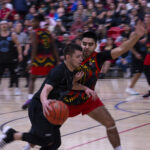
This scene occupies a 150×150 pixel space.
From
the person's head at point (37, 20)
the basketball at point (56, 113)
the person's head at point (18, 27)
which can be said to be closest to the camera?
the basketball at point (56, 113)

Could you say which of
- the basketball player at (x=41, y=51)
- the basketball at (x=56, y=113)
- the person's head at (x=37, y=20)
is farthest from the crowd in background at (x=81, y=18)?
the basketball at (x=56, y=113)

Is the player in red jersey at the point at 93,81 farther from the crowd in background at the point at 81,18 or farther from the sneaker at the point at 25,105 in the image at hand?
the crowd in background at the point at 81,18

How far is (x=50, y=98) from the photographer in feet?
13.9

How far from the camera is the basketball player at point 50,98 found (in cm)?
407

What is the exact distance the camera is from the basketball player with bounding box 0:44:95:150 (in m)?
4.07

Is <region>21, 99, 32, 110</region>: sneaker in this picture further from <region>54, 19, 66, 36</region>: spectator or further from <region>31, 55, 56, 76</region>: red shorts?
<region>54, 19, 66, 36</region>: spectator

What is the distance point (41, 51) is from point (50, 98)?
4.05 m

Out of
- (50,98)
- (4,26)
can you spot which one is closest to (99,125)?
(50,98)

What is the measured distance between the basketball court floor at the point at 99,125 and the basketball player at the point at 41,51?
3.25ft

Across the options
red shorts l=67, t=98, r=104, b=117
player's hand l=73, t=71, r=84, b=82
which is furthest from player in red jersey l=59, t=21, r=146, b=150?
player's hand l=73, t=71, r=84, b=82

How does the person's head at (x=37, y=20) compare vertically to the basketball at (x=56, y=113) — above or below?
below

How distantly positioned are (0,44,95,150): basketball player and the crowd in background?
7.04 m

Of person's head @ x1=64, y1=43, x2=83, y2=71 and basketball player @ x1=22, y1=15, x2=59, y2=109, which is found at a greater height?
person's head @ x1=64, y1=43, x2=83, y2=71

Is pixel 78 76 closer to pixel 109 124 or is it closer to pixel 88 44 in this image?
pixel 88 44
